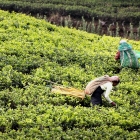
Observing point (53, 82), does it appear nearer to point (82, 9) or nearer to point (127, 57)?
point (127, 57)

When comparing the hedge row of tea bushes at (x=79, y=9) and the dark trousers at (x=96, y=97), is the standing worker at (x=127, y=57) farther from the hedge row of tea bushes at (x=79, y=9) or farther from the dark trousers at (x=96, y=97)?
the hedge row of tea bushes at (x=79, y=9)

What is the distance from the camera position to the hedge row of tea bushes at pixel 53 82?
6777mm

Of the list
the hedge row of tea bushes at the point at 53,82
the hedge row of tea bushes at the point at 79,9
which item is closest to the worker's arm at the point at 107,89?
the hedge row of tea bushes at the point at 53,82

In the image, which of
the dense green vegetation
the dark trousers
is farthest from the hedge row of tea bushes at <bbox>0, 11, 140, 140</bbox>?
the dense green vegetation

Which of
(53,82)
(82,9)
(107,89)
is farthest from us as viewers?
(82,9)

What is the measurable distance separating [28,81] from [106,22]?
49.3 ft

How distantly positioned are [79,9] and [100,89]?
16.2 m

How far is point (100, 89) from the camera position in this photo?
25.8 ft

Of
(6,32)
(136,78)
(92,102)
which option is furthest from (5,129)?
(6,32)

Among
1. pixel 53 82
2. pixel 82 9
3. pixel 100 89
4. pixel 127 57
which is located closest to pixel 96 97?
pixel 100 89

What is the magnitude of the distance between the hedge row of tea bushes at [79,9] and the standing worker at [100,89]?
51.0ft

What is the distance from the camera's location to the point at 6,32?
11227 mm

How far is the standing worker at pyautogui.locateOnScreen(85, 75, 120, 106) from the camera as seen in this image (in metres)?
7.82

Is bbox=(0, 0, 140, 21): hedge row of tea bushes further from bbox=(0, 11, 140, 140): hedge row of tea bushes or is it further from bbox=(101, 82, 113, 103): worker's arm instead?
bbox=(101, 82, 113, 103): worker's arm
